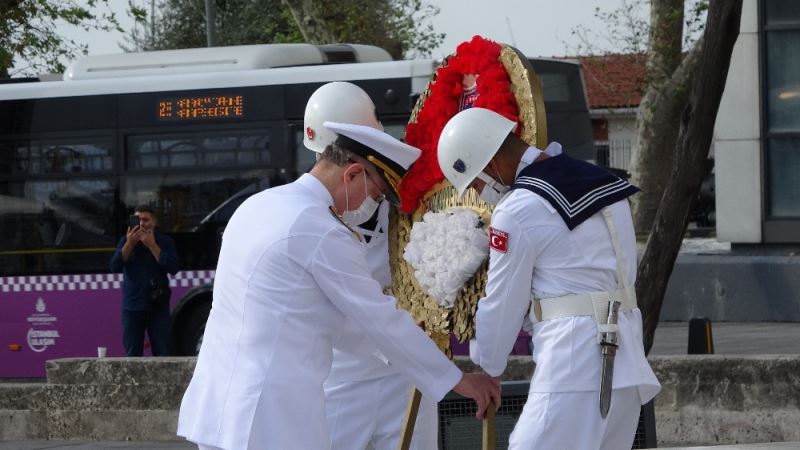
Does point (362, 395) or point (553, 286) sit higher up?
point (553, 286)

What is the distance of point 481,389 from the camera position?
4.75 m

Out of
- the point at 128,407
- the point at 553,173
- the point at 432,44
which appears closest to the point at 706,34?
the point at 128,407

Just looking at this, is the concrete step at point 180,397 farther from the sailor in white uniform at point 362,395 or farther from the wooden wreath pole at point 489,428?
the wooden wreath pole at point 489,428

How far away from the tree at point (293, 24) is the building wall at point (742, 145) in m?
7.92

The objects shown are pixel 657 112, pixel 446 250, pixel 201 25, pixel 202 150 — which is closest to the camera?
pixel 446 250

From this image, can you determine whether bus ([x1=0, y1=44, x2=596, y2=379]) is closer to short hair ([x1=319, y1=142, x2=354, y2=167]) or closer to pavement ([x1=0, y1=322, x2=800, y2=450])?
pavement ([x1=0, y1=322, x2=800, y2=450])

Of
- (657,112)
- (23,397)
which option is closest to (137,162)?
(23,397)

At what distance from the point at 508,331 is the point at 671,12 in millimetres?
20285

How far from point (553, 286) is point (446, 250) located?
2.07 feet

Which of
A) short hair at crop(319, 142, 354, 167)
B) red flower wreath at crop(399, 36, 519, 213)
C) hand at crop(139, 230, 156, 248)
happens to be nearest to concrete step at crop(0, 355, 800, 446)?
hand at crop(139, 230, 156, 248)

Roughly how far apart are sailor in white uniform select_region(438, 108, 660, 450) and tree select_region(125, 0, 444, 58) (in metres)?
17.2

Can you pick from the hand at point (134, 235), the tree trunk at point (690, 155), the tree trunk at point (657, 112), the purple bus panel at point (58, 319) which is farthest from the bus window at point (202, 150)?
the tree trunk at point (657, 112)

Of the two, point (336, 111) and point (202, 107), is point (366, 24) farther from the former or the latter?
point (336, 111)

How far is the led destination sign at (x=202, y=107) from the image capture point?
14.8 m
